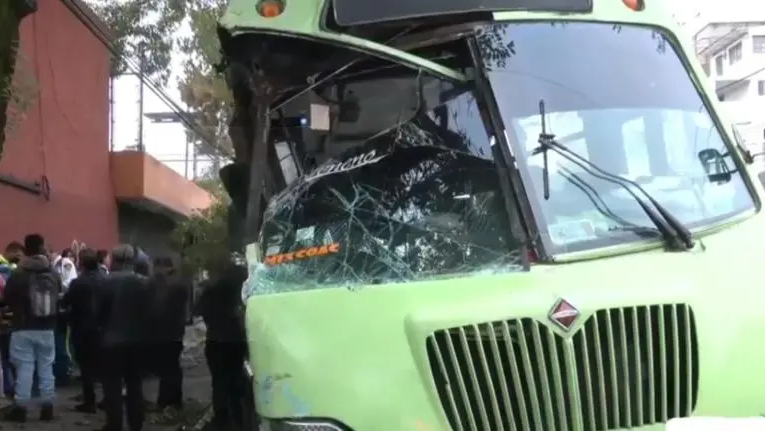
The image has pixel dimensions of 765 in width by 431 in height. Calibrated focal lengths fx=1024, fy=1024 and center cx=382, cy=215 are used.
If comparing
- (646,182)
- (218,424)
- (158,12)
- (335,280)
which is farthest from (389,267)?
(158,12)

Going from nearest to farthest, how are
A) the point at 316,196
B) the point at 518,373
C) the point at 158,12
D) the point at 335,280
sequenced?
the point at 518,373 → the point at 335,280 → the point at 316,196 → the point at 158,12

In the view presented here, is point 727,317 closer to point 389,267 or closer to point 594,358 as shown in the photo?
point 594,358

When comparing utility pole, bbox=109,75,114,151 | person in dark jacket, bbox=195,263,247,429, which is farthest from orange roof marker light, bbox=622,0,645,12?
utility pole, bbox=109,75,114,151

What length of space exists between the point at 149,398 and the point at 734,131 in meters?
7.78

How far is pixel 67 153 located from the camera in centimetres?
1711

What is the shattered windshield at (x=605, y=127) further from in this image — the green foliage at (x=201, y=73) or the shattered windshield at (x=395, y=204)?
the green foliage at (x=201, y=73)

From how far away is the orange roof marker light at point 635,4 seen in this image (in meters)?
5.10

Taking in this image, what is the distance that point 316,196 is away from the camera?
4.77 metres

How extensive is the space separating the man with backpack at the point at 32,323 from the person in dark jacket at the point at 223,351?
4.71ft

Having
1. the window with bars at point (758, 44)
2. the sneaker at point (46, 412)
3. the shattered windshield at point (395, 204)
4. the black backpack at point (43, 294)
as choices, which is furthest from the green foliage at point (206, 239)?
the window with bars at point (758, 44)

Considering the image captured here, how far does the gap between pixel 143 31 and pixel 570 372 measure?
24752 mm

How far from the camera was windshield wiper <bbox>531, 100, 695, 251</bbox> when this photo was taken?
4145mm

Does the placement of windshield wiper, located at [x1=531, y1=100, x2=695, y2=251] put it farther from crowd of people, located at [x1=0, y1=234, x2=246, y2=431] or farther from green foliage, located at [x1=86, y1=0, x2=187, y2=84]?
green foliage, located at [x1=86, y1=0, x2=187, y2=84]

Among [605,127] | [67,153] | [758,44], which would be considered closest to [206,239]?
[67,153]
